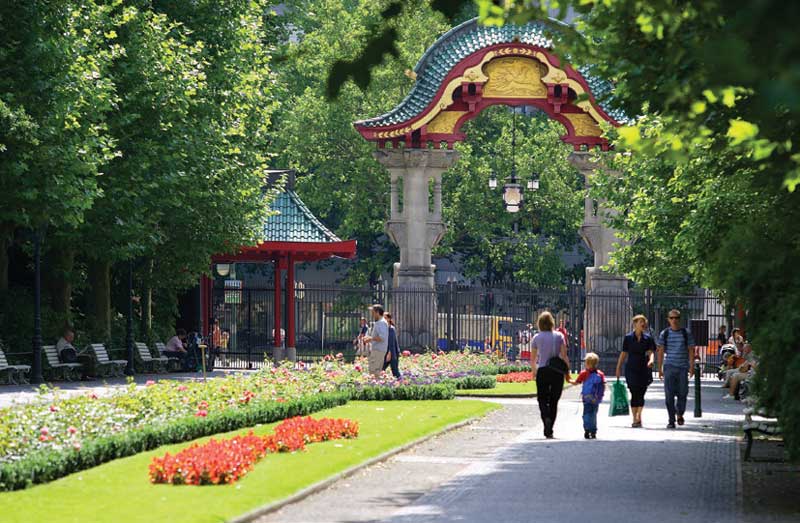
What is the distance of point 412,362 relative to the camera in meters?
34.8

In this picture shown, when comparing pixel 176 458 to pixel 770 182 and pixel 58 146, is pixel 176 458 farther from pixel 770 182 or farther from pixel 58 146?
pixel 58 146

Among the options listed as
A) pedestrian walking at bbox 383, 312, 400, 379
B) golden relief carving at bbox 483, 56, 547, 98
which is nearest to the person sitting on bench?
golden relief carving at bbox 483, 56, 547, 98

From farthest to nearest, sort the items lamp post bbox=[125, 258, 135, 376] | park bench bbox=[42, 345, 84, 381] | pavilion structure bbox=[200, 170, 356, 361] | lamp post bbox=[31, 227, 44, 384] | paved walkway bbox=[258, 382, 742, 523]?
1. pavilion structure bbox=[200, 170, 356, 361]
2. lamp post bbox=[125, 258, 135, 376]
3. park bench bbox=[42, 345, 84, 381]
4. lamp post bbox=[31, 227, 44, 384]
5. paved walkway bbox=[258, 382, 742, 523]

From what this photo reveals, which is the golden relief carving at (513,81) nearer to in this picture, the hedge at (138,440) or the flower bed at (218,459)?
Answer: the hedge at (138,440)

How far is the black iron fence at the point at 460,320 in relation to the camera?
4200 centimetres

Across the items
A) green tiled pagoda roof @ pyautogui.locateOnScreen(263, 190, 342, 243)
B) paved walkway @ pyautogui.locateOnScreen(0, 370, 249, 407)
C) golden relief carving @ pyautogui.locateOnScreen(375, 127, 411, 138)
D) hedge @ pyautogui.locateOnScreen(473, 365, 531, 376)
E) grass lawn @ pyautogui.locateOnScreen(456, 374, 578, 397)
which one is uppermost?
golden relief carving @ pyautogui.locateOnScreen(375, 127, 411, 138)

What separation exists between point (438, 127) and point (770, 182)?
2885 centimetres

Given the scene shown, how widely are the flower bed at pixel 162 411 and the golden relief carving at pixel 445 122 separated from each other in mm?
11966

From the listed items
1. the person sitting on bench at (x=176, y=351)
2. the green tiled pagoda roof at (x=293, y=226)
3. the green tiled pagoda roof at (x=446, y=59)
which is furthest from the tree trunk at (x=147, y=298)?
the green tiled pagoda roof at (x=446, y=59)

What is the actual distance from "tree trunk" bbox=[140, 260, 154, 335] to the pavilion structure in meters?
2.99

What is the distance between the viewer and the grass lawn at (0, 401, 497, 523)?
11688 millimetres

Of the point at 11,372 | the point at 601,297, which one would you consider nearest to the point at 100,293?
the point at 11,372

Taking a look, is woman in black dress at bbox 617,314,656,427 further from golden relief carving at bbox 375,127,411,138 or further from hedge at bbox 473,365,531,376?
golden relief carving at bbox 375,127,411,138

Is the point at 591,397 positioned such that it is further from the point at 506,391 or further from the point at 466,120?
the point at 466,120
